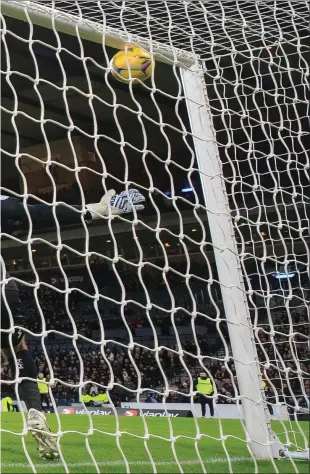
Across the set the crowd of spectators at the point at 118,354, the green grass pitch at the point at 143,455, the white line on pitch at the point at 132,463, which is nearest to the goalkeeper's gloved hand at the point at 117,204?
the green grass pitch at the point at 143,455

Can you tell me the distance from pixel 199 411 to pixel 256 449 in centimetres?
566

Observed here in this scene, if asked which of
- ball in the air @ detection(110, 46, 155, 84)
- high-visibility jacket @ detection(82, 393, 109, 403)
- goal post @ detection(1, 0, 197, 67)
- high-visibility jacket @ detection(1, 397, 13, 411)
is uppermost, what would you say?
goal post @ detection(1, 0, 197, 67)

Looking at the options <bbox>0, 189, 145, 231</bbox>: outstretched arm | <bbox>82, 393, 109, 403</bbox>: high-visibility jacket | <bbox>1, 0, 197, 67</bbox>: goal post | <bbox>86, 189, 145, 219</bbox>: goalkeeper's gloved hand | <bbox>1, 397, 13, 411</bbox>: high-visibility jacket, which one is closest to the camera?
<bbox>1, 0, 197, 67</bbox>: goal post

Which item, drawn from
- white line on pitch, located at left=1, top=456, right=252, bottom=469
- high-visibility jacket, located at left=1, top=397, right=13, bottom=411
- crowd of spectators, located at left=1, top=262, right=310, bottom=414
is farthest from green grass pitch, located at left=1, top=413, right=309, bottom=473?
high-visibility jacket, located at left=1, top=397, right=13, bottom=411

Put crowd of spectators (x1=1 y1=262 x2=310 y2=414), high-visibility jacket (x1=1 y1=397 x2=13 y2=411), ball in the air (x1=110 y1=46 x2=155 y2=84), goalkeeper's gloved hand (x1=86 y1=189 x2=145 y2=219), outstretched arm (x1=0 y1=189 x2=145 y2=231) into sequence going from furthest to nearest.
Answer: crowd of spectators (x1=1 y1=262 x2=310 y2=414) < high-visibility jacket (x1=1 y1=397 x2=13 y2=411) < ball in the air (x1=110 y1=46 x2=155 y2=84) < goalkeeper's gloved hand (x1=86 y1=189 x2=145 y2=219) < outstretched arm (x1=0 y1=189 x2=145 y2=231)

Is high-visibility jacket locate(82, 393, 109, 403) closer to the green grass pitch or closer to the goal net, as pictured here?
the goal net

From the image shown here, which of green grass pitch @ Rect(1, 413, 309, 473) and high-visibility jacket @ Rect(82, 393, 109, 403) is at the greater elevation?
green grass pitch @ Rect(1, 413, 309, 473)

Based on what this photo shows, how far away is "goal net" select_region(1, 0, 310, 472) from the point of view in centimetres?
218

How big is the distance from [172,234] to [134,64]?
0.78 metres

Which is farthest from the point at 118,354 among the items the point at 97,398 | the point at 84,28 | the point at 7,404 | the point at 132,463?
the point at 84,28

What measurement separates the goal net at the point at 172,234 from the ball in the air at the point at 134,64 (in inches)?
1.7

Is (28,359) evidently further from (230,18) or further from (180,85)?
(230,18)

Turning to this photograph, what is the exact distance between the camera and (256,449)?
2.29m

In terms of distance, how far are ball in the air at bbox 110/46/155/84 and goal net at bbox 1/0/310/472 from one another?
4 centimetres
